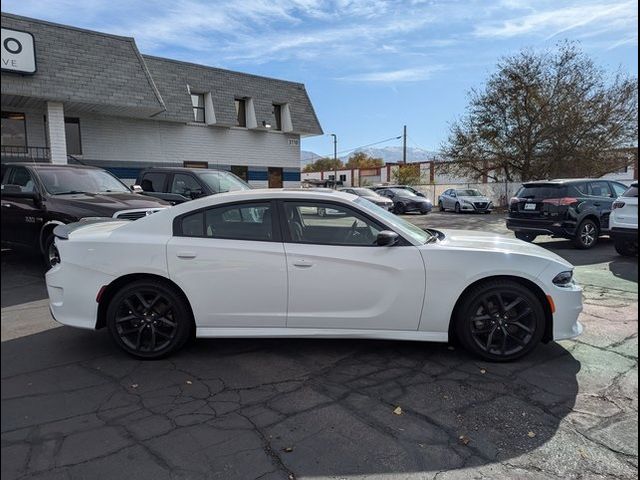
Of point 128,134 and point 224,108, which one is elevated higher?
point 224,108

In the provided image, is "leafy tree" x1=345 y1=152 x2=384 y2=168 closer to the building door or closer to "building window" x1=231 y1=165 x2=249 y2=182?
the building door

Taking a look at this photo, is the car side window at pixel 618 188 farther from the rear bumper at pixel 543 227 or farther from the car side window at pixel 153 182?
the car side window at pixel 153 182

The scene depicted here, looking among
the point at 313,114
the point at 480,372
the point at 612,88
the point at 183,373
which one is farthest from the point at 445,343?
the point at 612,88

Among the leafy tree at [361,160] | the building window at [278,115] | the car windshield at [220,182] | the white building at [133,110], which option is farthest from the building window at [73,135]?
the leafy tree at [361,160]

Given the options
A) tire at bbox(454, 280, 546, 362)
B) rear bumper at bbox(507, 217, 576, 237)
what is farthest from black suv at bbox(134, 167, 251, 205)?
tire at bbox(454, 280, 546, 362)

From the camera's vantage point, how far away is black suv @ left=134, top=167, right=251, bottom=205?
10.7 meters

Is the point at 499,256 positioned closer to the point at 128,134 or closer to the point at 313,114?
the point at 128,134

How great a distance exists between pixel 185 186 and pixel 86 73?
8.41 m

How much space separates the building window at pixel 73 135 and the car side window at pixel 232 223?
54.9ft

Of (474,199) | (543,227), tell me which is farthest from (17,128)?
(474,199)

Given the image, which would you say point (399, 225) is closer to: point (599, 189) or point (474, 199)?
point (599, 189)

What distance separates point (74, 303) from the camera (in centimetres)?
425

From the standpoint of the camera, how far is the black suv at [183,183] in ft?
35.0

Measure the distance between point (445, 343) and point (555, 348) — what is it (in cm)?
102
